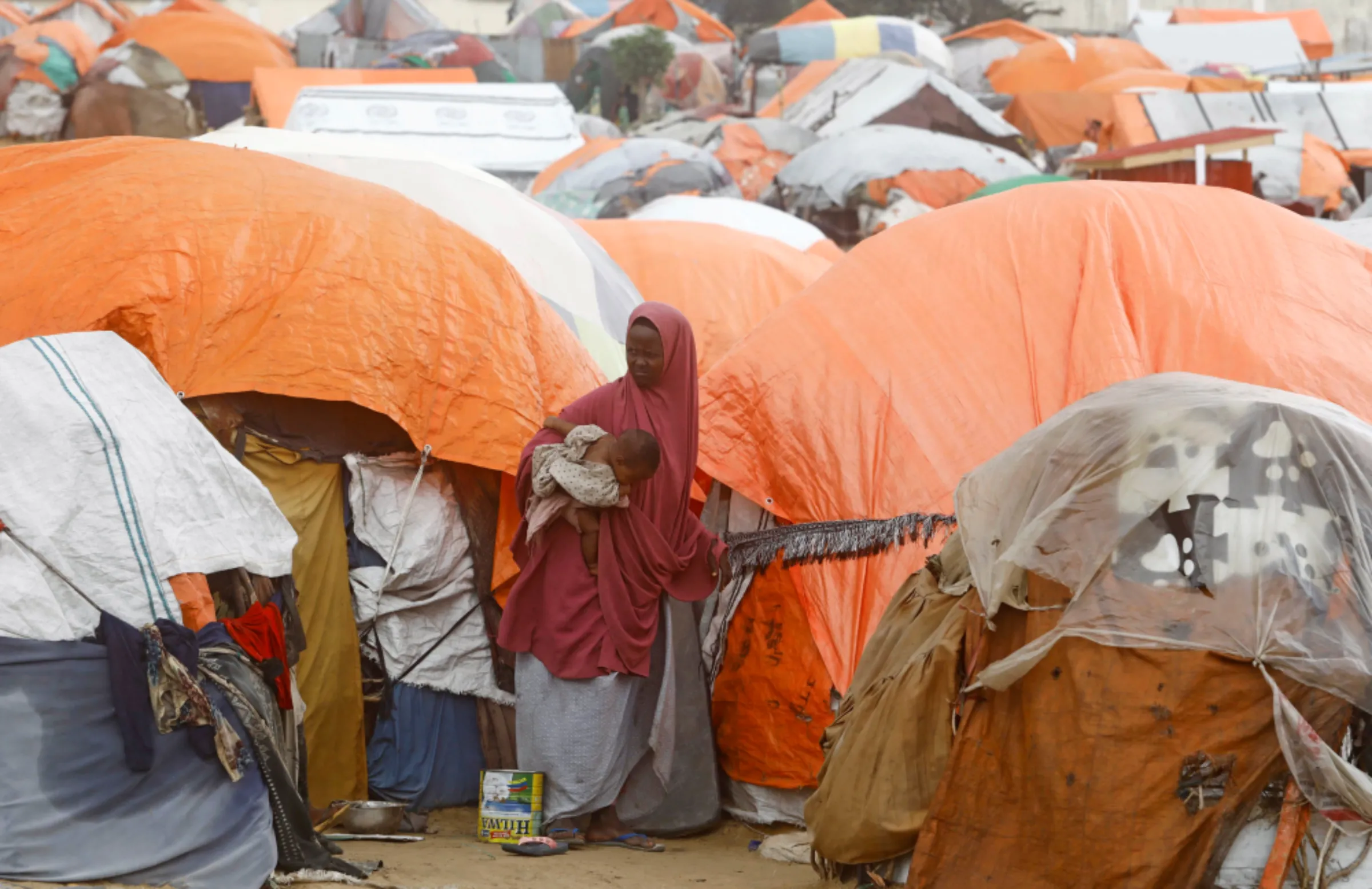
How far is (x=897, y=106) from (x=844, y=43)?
7551mm

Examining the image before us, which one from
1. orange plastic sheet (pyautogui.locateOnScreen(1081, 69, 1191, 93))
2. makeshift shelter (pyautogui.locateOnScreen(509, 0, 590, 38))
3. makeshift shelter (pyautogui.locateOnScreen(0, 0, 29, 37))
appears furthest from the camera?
makeshift shelter (pyautogui.locateOnScreen(509, 0, 590, 38))

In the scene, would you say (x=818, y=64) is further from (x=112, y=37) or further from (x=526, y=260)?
(x=526, y=260)

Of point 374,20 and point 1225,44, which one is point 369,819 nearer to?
point 374,20

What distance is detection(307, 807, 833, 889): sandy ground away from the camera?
16.1ft

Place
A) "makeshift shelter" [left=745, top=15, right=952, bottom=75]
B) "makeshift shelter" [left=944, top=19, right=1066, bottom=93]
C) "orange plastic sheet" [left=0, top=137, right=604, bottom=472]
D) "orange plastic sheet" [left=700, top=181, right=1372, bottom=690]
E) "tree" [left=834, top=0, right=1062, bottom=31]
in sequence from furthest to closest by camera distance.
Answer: "tree" [left=834, top=0, right=1062, bottom=31] < "makeshift shelter" [left=944, top=19, right=1066, bottom=93] < "makeshift shelter" [left=745, top=15, right=952, bottom=75] < "orange plastic sheet" [left=0, top=137, right=604, bottom=472] < "orange plastic sheet" [left=700, top=181, right=1372, bottom=690]

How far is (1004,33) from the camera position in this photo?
105 ft

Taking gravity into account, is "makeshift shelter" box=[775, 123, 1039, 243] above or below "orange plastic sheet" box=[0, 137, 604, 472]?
below

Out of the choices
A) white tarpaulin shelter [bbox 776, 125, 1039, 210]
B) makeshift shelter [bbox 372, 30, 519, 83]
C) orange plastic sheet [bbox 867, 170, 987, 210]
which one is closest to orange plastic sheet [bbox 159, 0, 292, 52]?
makeshift shelter [bbox 372, 30, 519, 83]

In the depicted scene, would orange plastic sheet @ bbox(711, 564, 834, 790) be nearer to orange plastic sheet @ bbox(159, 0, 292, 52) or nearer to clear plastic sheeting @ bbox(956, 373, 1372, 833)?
clear plastic sheeting @ bbox(956, 373, 1372, 833)

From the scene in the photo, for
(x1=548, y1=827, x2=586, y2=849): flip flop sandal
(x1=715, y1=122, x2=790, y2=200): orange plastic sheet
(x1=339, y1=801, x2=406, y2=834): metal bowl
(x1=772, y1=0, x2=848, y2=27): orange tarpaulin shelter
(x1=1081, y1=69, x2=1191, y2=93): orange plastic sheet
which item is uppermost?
(x1=772, y1=0, x2=848, y2=27): orange tarpaulin shelter

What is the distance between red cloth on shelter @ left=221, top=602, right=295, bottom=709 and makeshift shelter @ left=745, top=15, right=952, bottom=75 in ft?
78.3

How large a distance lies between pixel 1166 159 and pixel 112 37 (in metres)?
17.8

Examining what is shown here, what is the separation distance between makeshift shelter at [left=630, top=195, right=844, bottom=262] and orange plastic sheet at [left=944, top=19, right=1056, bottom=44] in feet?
66.4

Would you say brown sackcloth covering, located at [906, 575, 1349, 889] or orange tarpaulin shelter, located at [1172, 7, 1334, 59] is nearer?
brown sackcloth covering, located at [906, 575, 1349, 889]
